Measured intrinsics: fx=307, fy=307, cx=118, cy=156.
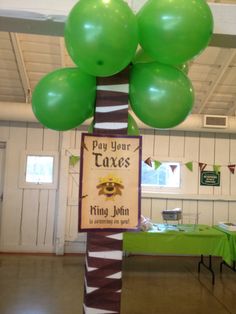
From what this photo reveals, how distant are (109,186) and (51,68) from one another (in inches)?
126

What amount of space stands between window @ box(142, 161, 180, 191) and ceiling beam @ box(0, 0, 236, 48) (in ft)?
11.6

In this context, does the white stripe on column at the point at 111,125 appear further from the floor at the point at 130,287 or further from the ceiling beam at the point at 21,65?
the ceiling beam at the point at 21,65

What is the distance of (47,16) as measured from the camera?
67.7 inches

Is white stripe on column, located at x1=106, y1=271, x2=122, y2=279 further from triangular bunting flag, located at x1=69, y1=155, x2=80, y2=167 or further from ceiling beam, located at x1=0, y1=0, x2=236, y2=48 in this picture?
triangular bunting flag, located at x1=69, y1=155, x2=80, y2=167

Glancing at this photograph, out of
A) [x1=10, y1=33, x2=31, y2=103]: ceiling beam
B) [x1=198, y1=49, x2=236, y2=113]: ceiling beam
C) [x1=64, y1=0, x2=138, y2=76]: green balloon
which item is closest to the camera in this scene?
[x1=64, y1=0, x2=138, y2=76]: green balloon

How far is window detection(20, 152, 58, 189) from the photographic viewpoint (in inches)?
200

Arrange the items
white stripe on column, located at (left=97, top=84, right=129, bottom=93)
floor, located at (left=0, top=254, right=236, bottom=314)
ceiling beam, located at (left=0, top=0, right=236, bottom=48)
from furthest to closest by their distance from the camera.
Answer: floor, located at (left=0, top=254, right=236, bottom=314)
ceiling beam, located at (left=0, top=0, right=236, bottom=48)
white stripe on column, located at (left=97, top=84, right=129, bottom=93)

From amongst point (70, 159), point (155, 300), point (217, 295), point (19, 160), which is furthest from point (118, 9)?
point (19, 160)

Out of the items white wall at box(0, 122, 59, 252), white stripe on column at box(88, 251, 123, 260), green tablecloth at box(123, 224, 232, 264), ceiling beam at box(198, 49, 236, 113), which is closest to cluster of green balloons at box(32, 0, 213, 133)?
white stripe on column at box(88, 251, 123, 260)

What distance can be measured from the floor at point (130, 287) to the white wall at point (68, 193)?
0.34 metres

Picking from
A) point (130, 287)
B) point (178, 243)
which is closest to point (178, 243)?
point (178, 243)

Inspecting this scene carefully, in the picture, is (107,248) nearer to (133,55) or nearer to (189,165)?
(133,55)

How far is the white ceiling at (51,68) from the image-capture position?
3652mm

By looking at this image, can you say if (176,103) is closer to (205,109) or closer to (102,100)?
(102,100)
